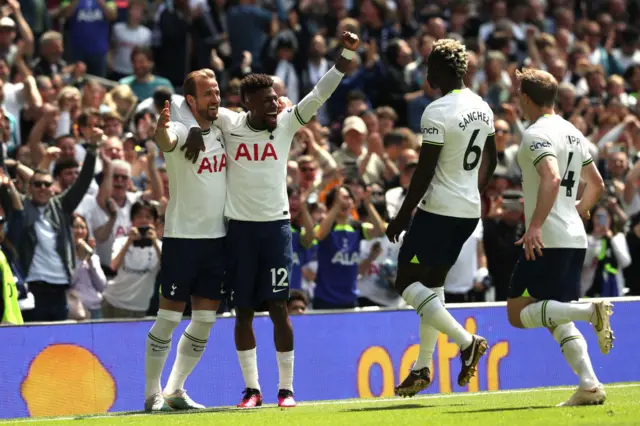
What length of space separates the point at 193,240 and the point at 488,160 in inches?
91.0

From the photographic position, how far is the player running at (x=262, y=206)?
10562 millimetres

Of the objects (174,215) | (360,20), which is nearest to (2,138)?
(174,215)

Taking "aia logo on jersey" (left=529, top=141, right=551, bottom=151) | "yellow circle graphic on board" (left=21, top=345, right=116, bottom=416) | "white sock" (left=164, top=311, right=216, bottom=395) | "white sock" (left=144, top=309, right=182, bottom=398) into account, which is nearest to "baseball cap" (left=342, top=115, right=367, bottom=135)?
"yellow circle graphic on board" (left=21, top=345, right=116, bottom=416)

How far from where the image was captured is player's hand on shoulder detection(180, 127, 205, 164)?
34.4 feet

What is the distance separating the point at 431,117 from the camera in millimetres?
10094

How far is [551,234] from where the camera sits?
10023 millimetres

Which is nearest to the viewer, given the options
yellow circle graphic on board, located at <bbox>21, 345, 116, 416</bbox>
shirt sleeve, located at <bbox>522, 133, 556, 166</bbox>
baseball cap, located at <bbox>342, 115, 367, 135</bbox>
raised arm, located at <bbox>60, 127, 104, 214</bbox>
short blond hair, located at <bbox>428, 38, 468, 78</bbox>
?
shirt sleeve, located at <bbox>522, 133, 556, 166</bbox>

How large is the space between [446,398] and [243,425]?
9.39 ft

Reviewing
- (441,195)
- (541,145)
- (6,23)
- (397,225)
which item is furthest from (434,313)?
(6,23)

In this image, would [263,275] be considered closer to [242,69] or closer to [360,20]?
[242,69]

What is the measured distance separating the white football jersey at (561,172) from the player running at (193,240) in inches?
91.0

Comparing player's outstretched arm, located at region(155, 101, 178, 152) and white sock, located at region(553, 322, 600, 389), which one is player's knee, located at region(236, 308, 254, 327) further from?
white sock, located at region(553, 322, 600, 389)

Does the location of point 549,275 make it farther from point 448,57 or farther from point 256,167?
point 256,167

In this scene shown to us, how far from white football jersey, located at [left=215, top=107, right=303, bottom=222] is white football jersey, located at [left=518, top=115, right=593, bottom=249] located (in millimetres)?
1827
